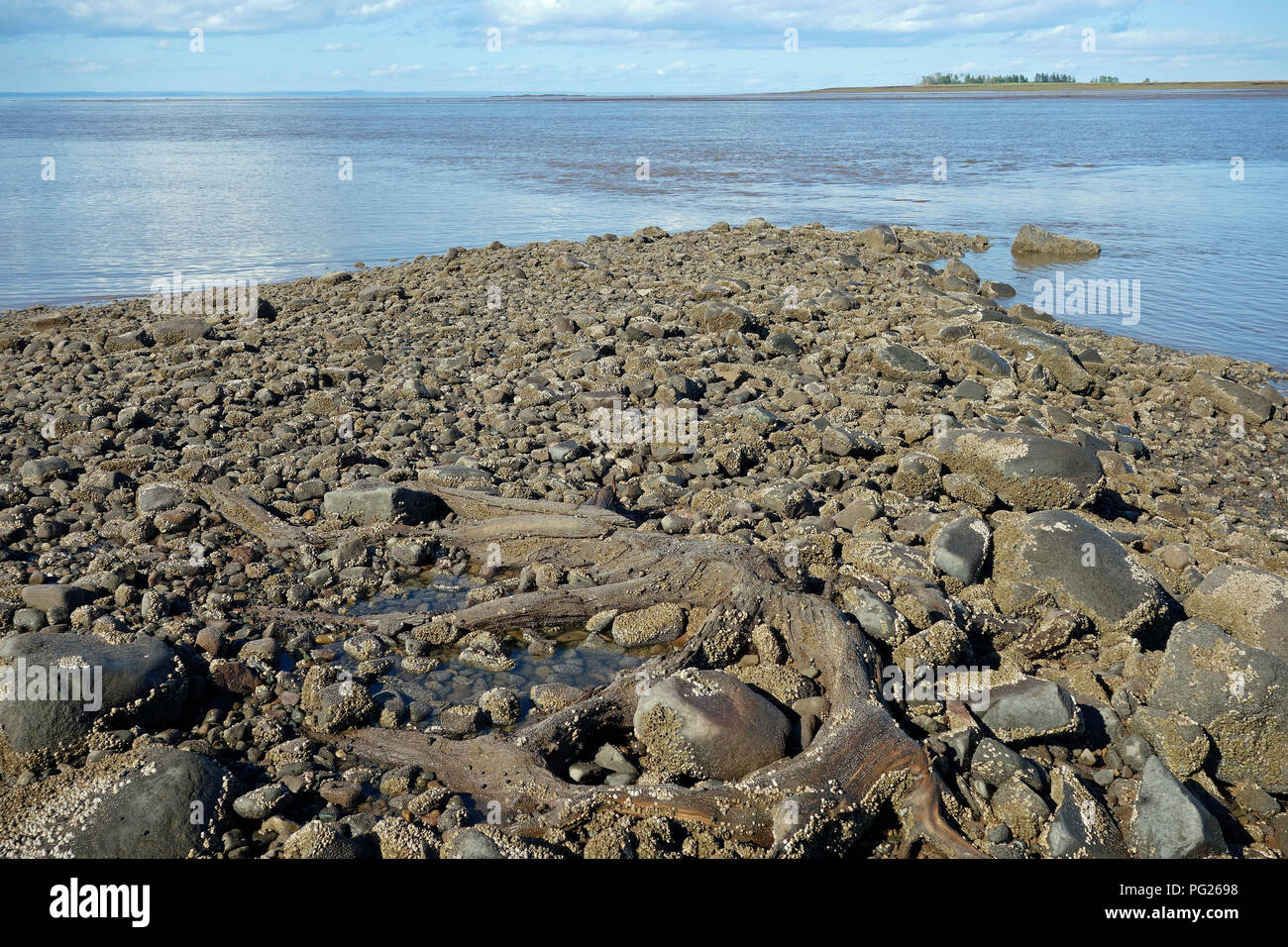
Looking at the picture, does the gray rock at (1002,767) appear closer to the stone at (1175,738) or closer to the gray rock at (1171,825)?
the gray rock at (1171,825)

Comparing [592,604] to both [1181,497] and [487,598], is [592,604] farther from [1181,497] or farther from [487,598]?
[1181,497]

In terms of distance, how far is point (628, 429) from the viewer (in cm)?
831

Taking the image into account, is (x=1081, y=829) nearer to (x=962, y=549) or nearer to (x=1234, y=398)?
(x=962, y=549)

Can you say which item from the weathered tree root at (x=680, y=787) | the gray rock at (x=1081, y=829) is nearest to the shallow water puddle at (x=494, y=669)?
the weathered tree root at (x=680, y=787)

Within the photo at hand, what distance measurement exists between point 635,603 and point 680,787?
1.77 metres

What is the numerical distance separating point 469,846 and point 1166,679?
3659 millimetres

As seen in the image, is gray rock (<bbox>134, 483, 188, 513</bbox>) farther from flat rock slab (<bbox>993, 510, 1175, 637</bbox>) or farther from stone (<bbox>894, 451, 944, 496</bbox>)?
flat rock slab (<bbox>993, 510, 1175, 637</bbox>)

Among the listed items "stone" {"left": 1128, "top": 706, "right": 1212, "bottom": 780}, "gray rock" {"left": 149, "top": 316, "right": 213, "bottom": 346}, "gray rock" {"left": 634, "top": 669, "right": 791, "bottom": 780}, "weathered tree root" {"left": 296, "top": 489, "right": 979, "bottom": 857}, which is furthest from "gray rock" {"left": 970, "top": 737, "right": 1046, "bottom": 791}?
"gray rock" {"left": 149, "top": 316, "right": 213, "bottom": 346}

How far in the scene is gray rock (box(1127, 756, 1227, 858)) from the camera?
3.64 m

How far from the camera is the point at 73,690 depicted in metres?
4.20

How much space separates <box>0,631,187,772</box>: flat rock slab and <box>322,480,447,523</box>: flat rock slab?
7.04 ft

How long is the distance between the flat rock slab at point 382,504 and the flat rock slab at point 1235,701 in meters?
5.09

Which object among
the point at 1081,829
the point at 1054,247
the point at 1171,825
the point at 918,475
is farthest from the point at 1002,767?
the point at 1054,247

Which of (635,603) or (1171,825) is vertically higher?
(635,603)
